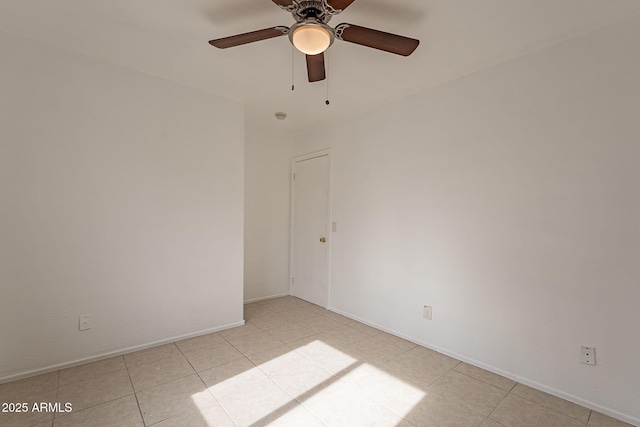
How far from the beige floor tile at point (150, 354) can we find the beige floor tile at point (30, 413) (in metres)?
0.48

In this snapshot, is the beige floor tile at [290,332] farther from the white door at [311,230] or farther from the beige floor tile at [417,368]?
the beige floor tile at [417,368]

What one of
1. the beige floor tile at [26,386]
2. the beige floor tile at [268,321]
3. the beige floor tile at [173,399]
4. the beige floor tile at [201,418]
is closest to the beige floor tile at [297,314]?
the beige floor tile at [268,321]

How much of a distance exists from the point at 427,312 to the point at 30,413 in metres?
2.91

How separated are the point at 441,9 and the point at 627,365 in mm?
2414

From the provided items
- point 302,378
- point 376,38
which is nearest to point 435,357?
point 302,378

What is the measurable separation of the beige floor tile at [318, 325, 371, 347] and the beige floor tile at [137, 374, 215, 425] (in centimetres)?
119

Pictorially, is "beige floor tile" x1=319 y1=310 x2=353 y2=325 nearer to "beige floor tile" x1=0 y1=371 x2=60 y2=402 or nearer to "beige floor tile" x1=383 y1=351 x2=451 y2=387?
"beige floor tile" x1=383 y1=351 x2=451 y2=387

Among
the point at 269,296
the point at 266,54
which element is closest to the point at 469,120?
the point at 266,54

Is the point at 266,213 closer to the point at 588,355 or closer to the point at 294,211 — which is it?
the point at 294,211

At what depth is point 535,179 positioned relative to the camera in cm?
206

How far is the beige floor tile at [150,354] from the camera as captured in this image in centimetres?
231

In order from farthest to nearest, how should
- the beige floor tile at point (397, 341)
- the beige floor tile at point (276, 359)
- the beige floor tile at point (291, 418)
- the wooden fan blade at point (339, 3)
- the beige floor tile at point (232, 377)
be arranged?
the beige floor tile at point (397, 341), the beige floor tile at point (276, 359), the beige floor tile at point (232, 377), the beige floor tile at point (291, 418), the wooden fan blade at point (339, 3)

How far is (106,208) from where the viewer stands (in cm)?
233

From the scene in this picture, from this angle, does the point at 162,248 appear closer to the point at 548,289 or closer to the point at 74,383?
the point at 74,383
